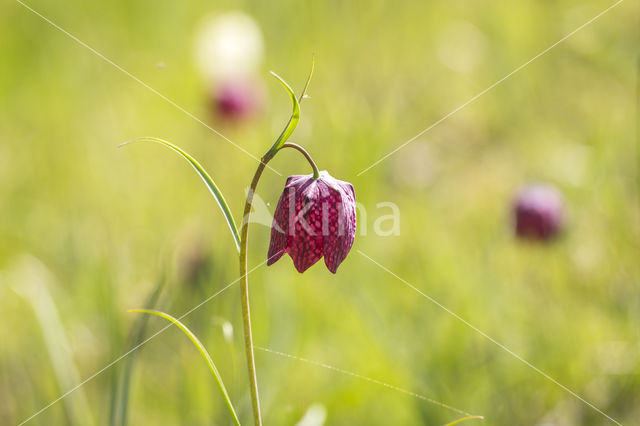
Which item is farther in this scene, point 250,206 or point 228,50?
point 228,50

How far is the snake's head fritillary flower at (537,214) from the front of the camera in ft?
5.82

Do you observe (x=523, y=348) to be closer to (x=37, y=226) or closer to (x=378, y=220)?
(x=378, y=220)

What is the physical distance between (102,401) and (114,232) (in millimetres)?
838

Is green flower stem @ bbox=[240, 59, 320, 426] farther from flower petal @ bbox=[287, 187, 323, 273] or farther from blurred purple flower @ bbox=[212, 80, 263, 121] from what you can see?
blurred purple flower @ bbox=[212, 80, 263, 121]

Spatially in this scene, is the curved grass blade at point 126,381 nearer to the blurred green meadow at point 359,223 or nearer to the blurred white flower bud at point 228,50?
the blurred green meadow at point 359,223

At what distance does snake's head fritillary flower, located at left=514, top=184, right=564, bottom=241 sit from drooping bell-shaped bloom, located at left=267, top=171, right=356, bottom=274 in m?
0.98

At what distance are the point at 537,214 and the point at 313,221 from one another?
1.03 meters

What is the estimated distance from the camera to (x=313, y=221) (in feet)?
2.96

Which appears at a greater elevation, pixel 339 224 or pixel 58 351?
pixel 339 224

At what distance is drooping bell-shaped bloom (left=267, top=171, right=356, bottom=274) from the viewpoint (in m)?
0.89

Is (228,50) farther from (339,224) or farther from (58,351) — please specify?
(339,224)

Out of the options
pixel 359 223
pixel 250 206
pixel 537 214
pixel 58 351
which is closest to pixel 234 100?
pixel 359 223

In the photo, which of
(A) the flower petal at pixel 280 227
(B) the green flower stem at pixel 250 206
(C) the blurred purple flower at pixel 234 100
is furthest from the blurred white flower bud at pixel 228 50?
(B) the green flower stem at pixel 250 206

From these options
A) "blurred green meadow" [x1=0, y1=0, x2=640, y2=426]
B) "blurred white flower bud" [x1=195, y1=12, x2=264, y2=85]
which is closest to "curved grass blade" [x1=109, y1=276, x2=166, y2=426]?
"blurred green meadow" [x1=0, y1=0, x2=640, y2=426]
